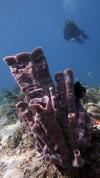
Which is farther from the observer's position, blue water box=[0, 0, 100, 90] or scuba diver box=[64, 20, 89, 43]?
blue water box=[0, 0, 100, 90]

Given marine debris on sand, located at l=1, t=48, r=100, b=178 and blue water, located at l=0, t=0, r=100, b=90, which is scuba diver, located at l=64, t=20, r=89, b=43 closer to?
marine debris on sand, located at l=1, t=48, r=100, b=178

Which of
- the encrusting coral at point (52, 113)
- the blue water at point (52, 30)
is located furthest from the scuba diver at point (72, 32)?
the blue water at point (52, 30)

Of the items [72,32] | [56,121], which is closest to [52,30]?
[72,32]

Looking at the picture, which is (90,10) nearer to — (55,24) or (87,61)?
(55,24)

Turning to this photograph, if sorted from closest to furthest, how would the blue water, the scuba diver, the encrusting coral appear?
the encrusting coral < the scuba diver < the blue water

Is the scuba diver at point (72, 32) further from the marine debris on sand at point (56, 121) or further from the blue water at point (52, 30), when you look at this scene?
the blue water at point (52, 30)

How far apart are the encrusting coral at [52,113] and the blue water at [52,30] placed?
172 ft

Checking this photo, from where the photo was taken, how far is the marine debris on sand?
9.36 ft

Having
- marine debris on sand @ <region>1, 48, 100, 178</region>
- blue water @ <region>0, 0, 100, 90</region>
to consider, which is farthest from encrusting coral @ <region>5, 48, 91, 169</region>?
blue water @ <region>0, 0, 100, 90</region>

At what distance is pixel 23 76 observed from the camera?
3229 millimetres

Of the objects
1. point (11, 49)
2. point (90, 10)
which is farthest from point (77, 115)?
point (11, 49)

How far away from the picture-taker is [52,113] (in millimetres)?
2807

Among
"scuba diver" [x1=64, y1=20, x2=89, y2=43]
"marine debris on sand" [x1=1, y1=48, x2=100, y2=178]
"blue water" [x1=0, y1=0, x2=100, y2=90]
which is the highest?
"blue water" [x1=0, y1=0, x2=100, y2=90]

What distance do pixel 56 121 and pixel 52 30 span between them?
11805 cm
